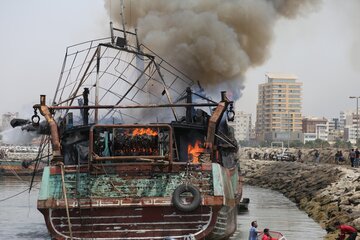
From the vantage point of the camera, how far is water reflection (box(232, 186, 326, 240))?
31527mm

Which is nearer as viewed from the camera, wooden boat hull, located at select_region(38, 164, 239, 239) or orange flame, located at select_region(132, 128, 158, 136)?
wooden boat hull, located at select_region(38, 164, 239, 239)

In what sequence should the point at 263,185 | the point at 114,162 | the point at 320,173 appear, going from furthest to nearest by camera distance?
the point at 263,185, the point at 320,173, the point at 114,162

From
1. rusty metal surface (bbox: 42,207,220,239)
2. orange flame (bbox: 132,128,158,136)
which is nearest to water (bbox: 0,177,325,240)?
rusty metal surface (bbox: 42,207,220,239)

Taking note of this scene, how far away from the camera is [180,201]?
19.1 m

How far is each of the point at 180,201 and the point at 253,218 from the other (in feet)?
66.6

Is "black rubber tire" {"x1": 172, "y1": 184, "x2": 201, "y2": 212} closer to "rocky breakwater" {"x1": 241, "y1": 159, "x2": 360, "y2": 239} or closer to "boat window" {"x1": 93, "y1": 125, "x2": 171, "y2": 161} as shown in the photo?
→ "boat window" {"x1": 93, "y1": 125, "x2": 171, "y2": 161}

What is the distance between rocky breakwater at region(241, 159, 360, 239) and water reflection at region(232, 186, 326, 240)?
0.58 m

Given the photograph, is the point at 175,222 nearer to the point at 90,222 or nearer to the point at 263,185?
the point at 90,222

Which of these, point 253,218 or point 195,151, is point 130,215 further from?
point 253,218

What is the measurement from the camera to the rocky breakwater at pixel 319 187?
105 feet

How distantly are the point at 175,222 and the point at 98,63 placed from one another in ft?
24.7

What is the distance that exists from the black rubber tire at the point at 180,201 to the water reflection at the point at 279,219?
373 inches

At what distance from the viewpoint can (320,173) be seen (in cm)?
5606

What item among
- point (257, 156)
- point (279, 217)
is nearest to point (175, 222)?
point (279, 217)
